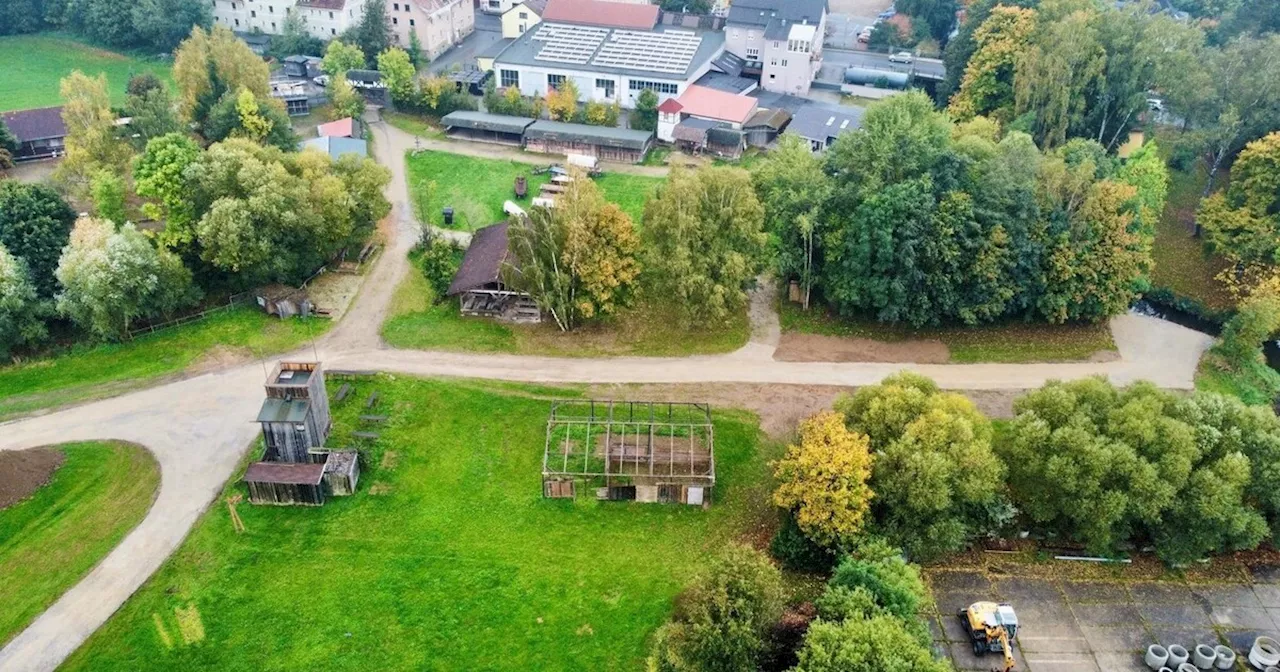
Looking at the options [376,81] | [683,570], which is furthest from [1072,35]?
[376,81]

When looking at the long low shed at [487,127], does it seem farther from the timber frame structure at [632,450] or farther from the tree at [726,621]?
the tree at [726,621]

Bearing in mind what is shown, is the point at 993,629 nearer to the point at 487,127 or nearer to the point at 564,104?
the point at 564,104

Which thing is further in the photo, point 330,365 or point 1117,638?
point 330,365

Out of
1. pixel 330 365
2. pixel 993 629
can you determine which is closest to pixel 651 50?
pixel 330 365

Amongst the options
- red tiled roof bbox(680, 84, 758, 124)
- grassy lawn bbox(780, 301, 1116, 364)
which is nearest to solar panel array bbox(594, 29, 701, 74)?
red tiled roof bbox(680, 84, 758, 124)

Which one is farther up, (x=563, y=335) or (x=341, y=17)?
(x=341, y=17)

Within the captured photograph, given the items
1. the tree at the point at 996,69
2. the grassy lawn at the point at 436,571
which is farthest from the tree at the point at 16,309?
the tree at the point at 996,69
